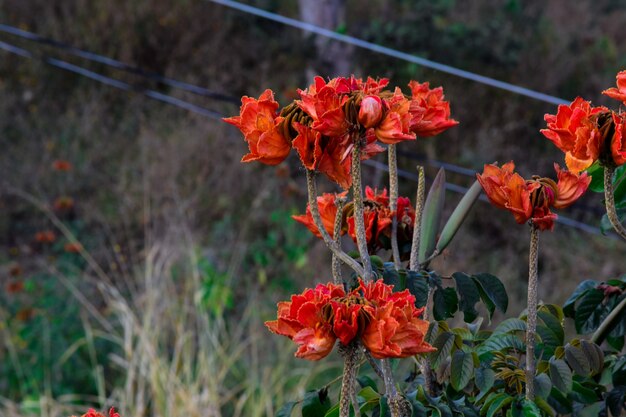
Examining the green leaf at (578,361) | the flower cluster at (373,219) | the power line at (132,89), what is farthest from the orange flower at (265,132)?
the power line at (132,89)

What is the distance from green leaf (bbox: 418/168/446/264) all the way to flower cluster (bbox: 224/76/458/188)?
0.12 m

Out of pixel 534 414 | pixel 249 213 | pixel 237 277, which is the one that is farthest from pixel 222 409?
pixel 534 414

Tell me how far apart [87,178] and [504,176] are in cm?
511

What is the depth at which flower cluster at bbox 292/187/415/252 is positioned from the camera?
3.36 feet

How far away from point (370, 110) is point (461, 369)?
0.94 ft

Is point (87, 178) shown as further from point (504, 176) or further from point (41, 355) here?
point (504, 176)

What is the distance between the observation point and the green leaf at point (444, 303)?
3.33 ft

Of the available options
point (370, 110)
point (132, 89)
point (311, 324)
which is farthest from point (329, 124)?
point (132, 89)

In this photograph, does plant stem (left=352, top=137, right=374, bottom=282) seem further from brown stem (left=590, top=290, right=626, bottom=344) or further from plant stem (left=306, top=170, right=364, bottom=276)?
brown stem (left=590, top=290, right=626, bottom=344)

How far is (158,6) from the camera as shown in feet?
23.7

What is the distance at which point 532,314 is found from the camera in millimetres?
932

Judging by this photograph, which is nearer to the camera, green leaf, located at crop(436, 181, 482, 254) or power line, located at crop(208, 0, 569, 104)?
green leaf, located at crop(436, 181, 482, 254)

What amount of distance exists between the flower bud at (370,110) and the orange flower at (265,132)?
8 centimetres

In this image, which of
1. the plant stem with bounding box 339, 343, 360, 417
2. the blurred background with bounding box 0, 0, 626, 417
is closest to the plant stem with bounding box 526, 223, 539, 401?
the plant stem with bounding box 339, 343, 360, 417
